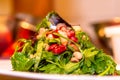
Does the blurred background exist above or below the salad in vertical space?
above

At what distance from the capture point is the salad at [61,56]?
2.39 ft

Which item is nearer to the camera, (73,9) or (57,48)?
(57,48)

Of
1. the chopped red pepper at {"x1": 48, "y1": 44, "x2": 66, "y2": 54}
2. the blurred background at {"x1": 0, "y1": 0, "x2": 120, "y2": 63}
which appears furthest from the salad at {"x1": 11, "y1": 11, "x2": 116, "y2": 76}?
the blurred background at {"x1": 0, "y1": 0, "x2": 120, "y2": 63}

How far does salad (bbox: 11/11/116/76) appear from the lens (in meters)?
0.73

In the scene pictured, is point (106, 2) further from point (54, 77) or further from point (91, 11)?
point (54, 77)

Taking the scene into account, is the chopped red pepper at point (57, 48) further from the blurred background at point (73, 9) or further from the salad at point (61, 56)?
the blurred background at point (73, 9)

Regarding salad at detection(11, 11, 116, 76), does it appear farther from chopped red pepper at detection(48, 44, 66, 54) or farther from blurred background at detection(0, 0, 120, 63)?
blurred background at detection(0, 0, 120, 63)

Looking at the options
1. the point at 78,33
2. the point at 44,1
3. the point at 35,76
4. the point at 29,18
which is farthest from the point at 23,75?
the point at 44,1

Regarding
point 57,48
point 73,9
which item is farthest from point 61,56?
point 73,9

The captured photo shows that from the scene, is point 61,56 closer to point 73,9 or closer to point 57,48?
point 57,48

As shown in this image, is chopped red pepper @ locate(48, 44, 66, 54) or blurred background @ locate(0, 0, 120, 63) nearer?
chopped red pepper @ locate(48, 44, 66, 54)

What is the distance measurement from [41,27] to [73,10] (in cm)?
294

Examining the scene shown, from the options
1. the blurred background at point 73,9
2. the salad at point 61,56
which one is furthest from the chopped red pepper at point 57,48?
the blurred background at point 73,9

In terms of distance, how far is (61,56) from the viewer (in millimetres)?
752
